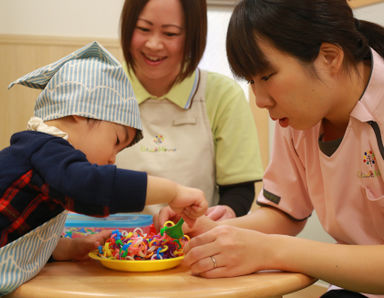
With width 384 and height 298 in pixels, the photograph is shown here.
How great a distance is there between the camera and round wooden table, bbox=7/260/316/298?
2.50 feet

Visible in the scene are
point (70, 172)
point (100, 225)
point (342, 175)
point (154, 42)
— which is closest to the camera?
point (70, 172)

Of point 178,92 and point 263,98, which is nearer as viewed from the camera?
point 263,98

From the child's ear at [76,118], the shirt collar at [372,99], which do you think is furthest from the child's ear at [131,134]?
the shirt collar at [372,99]

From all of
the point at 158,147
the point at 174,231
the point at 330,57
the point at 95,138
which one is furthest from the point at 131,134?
the point at 158,147

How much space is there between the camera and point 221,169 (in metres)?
1.78

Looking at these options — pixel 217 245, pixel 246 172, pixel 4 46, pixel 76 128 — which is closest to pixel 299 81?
pixel 217 245

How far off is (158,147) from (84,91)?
0.76 metres

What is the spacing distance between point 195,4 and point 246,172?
0.67 metres

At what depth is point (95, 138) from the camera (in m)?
1.02

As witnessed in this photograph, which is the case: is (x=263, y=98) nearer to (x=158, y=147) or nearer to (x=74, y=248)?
(x=74, y=248)

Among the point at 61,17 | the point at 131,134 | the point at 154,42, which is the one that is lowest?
the point at 131,134

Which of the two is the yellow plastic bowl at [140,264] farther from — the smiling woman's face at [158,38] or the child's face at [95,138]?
the smiling woman's face at [158,38]

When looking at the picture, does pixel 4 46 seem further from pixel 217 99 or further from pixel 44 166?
pixel 44 166

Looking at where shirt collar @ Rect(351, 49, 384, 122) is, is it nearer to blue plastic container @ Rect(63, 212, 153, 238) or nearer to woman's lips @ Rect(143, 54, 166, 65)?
blue plastic container @ Rect(63, 212, 153, 238)
